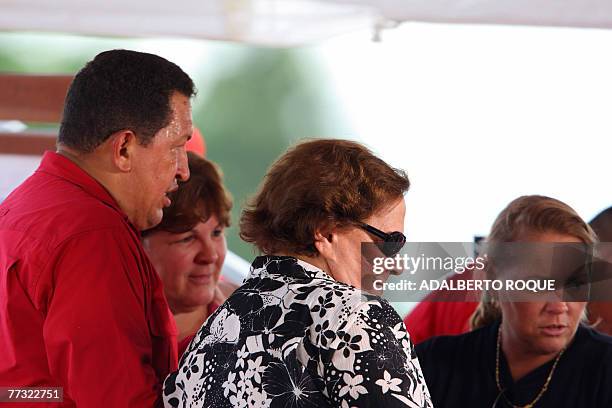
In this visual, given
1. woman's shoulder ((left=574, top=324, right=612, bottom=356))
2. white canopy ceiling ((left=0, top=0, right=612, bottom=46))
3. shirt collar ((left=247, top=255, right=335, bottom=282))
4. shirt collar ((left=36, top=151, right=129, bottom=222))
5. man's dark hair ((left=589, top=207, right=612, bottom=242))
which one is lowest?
woman's shoulder ((left=574, top=324, right=612, bottom=356))

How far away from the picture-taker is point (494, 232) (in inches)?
77.7

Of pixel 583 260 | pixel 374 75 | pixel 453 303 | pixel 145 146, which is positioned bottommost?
pixel 453 303

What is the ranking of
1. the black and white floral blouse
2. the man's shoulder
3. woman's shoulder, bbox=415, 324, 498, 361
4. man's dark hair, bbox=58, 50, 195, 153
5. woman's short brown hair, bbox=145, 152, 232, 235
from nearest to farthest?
the black and white floral blouse < the man's shoulder < man's dark hair, bbox=58, 50, 195, 153 < woman's shoulder, bbox=415, 324, 498, 361 < woman's short brown hair, bbox=145, 152, 232, 235

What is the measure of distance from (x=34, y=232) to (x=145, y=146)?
0.26 metres

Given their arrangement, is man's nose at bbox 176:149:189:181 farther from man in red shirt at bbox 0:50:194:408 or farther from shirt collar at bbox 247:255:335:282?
shirt collar at bbox 247:255:335:282

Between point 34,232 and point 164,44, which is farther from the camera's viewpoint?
point 164,44

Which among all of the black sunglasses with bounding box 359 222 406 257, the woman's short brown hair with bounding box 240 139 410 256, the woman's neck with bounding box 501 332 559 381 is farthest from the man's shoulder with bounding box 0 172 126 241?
the woman's neck with bounding box 501 332 559 381

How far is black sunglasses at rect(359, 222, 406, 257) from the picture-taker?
134 centimetres

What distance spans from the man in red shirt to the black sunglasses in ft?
1.38

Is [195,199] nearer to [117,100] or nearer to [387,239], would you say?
[117,100]

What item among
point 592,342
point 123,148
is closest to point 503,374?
point 592,342

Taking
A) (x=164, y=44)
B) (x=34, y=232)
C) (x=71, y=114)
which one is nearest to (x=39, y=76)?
(x=164, y=44)

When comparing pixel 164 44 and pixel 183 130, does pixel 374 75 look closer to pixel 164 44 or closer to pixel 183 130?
pixel 164 44

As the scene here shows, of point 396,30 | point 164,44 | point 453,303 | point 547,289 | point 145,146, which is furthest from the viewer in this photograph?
point 164,44
